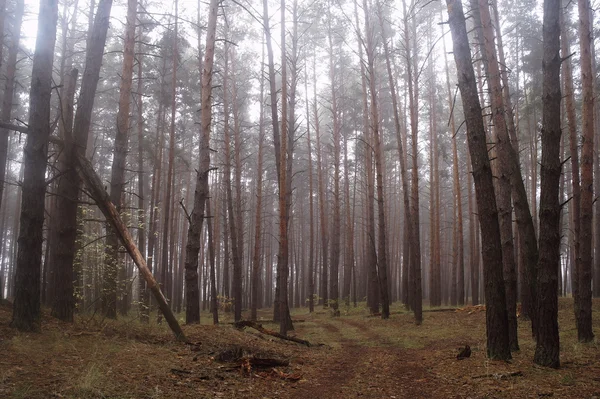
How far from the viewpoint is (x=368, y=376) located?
740cm

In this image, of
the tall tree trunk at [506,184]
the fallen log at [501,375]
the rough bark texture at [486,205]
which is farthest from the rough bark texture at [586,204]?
the fallen log at [501,375]

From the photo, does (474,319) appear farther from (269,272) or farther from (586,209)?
(269,272)

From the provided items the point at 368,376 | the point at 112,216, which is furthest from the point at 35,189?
the point at 368,376

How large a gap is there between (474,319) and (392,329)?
319cm

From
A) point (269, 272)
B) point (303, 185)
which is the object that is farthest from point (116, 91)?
point (269, 272)

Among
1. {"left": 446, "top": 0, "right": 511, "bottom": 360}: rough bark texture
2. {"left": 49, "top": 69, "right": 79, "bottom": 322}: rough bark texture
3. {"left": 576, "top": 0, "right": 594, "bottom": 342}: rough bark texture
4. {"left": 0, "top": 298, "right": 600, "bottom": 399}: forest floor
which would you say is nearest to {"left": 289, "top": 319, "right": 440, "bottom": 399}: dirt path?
{"left": 0, "top": 298, "right": 600, "bottom": 399}: forest floor

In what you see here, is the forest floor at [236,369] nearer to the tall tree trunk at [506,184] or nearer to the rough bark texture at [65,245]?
the rough bark texture at [65,245]

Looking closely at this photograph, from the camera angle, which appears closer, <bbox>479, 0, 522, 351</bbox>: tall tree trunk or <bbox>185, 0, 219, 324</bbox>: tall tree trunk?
<bbox>479, 0, 522, 351</bbox>: tall tree trunk

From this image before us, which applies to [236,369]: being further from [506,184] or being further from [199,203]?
[506,184]

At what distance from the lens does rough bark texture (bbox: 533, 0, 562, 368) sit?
702 centimetres

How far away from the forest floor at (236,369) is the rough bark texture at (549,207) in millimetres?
481

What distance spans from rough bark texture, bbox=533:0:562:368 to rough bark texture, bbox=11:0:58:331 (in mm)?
8104

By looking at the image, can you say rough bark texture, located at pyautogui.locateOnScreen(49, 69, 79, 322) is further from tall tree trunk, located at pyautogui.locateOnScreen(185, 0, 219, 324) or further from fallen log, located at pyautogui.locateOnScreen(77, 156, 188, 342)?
tall tree trunk, located at pyautogui.locateOnScreen(185, 0, 219, 324)

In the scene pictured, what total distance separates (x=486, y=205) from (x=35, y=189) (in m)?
7.62
